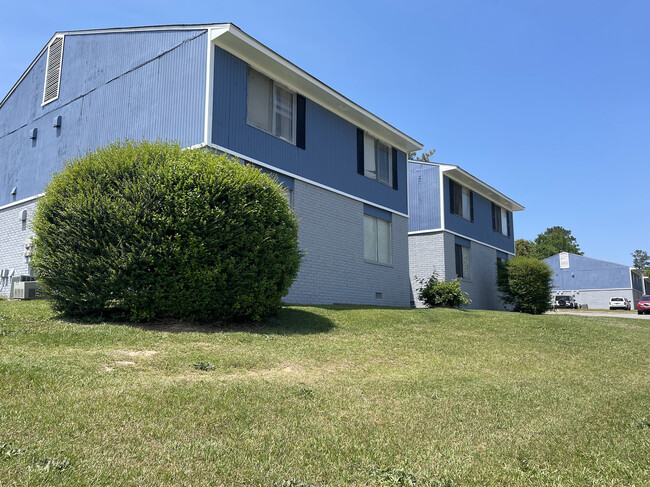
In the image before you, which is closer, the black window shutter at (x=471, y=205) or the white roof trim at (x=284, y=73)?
the white roof trim at (x=284, y=73)

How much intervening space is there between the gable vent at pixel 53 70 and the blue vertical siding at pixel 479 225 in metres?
14.8

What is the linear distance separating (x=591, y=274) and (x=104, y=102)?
5579 cm

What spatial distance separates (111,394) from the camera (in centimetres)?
465

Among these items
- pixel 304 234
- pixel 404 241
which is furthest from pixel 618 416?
pixel 404 241

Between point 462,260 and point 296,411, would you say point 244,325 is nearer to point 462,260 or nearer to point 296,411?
point 296,411

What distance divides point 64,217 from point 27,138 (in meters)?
10.0

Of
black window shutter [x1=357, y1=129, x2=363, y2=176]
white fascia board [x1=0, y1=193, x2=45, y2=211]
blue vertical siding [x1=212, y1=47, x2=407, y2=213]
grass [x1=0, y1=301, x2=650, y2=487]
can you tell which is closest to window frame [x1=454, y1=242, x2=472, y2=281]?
blue vertical siding [x1=212, y1=47, x2=407, y2=213]

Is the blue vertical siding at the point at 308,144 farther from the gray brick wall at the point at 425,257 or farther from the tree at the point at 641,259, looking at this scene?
the tree at the point at 641,259

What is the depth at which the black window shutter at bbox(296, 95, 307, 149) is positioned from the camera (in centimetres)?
1429

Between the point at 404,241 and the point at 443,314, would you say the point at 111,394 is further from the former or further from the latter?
the point at 404,241

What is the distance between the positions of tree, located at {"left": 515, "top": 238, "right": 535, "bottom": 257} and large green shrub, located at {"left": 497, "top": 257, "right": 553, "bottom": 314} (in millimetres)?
45795

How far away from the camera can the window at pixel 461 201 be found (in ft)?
76.5

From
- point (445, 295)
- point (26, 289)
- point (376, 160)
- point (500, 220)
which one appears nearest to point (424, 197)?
point (376, 160)

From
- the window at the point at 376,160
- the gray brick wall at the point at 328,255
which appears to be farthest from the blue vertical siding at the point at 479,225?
the gray brick wall at the point at 328,255
